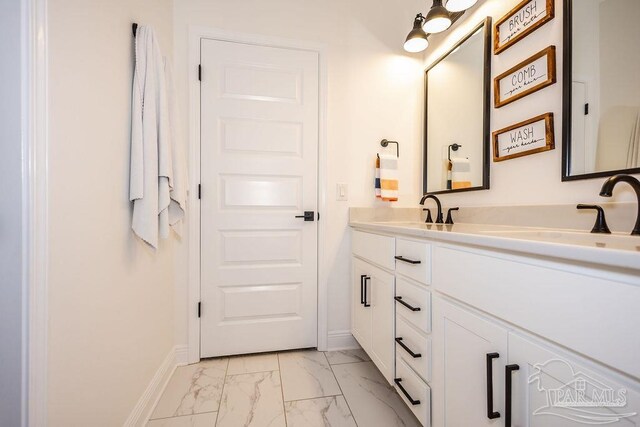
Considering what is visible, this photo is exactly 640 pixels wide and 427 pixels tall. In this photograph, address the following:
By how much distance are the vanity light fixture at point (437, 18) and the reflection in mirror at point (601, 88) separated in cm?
56

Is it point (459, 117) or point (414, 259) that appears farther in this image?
point (459, 117)

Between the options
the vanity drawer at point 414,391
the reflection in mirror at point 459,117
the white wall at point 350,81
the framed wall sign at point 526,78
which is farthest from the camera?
the white wall at point 350,81

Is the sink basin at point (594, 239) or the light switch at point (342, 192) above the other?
the light switch at point (342, 192)

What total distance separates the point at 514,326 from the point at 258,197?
1530 mm

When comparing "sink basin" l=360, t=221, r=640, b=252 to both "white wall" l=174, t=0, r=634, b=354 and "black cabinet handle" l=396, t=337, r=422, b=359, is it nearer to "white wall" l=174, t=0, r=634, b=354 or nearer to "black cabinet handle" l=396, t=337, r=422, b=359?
"black cabinet handle" l=396, t=337, r=422, b=359

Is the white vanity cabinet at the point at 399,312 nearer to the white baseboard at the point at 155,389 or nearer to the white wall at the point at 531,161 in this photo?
the white wall at the point at 531,161

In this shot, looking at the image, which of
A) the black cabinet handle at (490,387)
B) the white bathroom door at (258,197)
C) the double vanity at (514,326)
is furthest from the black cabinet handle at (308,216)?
the black cabinet handle at (490,387)

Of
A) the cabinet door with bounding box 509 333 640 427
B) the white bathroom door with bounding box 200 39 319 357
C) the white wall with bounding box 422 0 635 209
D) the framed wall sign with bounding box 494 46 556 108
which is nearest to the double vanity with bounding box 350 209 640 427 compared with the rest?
the cabinet door with bounding box 509 333 640 427

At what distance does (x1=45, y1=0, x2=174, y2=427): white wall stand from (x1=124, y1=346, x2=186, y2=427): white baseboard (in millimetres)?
55

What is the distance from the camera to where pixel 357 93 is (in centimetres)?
197

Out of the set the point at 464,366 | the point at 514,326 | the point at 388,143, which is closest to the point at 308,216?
the point at 388,143

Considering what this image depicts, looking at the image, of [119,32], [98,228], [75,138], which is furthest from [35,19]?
[98,228]

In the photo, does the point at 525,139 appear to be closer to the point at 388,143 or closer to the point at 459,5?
the point at 459,5

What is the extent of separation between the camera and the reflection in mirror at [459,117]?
1505 millimetres
